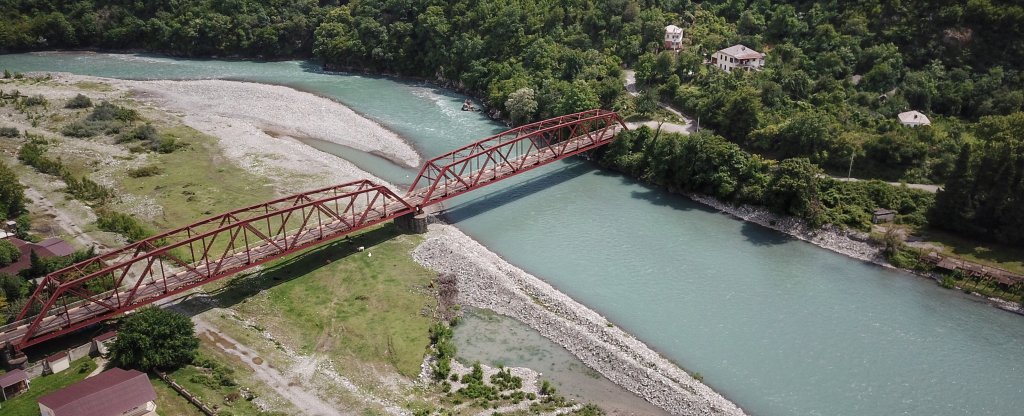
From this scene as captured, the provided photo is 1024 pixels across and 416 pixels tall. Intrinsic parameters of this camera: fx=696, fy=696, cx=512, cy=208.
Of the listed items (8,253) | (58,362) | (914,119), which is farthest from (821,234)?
(8,253)

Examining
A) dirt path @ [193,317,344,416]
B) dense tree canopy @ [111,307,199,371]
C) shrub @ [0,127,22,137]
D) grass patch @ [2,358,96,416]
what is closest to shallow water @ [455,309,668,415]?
dirt path @ [193,317,344,416]

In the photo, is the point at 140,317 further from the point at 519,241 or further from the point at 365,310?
the point at 519,241

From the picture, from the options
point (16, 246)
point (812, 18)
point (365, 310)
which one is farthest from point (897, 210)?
point (16, 246)

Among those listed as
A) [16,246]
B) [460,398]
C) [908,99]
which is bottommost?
[460,398]

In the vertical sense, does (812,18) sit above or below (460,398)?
above

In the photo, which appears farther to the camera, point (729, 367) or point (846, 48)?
point (846, 48)

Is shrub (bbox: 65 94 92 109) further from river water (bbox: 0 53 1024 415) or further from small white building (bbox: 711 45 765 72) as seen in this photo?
small white building (bbox: 711 45 765 72)

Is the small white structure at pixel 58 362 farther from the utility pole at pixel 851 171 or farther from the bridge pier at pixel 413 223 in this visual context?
the utility pole at pixel 851 171

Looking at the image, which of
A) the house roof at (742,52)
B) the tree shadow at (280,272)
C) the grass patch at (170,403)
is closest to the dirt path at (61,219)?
the tree shadow at (280,272)
